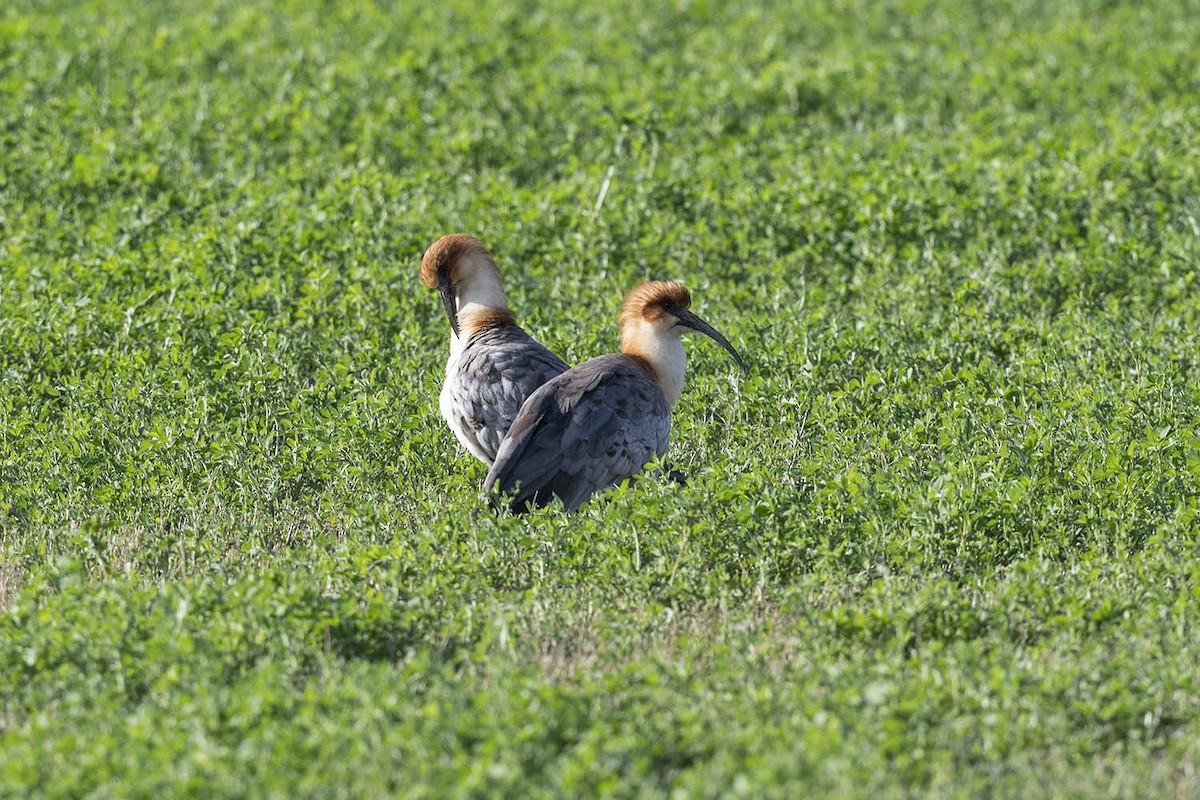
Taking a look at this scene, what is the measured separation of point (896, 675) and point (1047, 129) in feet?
25.4

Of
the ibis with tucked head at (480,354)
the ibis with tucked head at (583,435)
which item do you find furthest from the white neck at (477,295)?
the ibis with tucked head at (583,435)

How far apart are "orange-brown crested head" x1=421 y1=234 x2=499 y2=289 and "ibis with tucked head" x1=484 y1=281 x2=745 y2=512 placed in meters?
1.17

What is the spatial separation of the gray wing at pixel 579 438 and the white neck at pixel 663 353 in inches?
13.0

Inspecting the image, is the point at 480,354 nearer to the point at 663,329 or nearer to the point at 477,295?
the point at 477,295

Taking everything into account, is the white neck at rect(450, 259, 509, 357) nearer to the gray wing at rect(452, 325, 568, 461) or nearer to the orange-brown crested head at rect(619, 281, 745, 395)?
the gray wing at rect(452, 325, 568, 461)

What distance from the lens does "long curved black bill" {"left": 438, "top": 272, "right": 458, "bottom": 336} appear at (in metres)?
7.89

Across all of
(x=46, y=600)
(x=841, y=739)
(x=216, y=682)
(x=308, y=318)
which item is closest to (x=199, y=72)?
(x=308, y=318)

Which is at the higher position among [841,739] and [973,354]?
[841,739]

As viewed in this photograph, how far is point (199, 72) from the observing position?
13258 mm

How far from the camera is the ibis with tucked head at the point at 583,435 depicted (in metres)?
6.61

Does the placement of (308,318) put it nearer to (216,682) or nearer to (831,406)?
(831,406)

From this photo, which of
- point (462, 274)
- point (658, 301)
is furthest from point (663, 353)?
point (462, 274)

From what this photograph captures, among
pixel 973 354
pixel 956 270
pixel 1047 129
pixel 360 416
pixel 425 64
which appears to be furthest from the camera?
pixel 425 64

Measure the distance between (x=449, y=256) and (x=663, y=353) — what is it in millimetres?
1303
